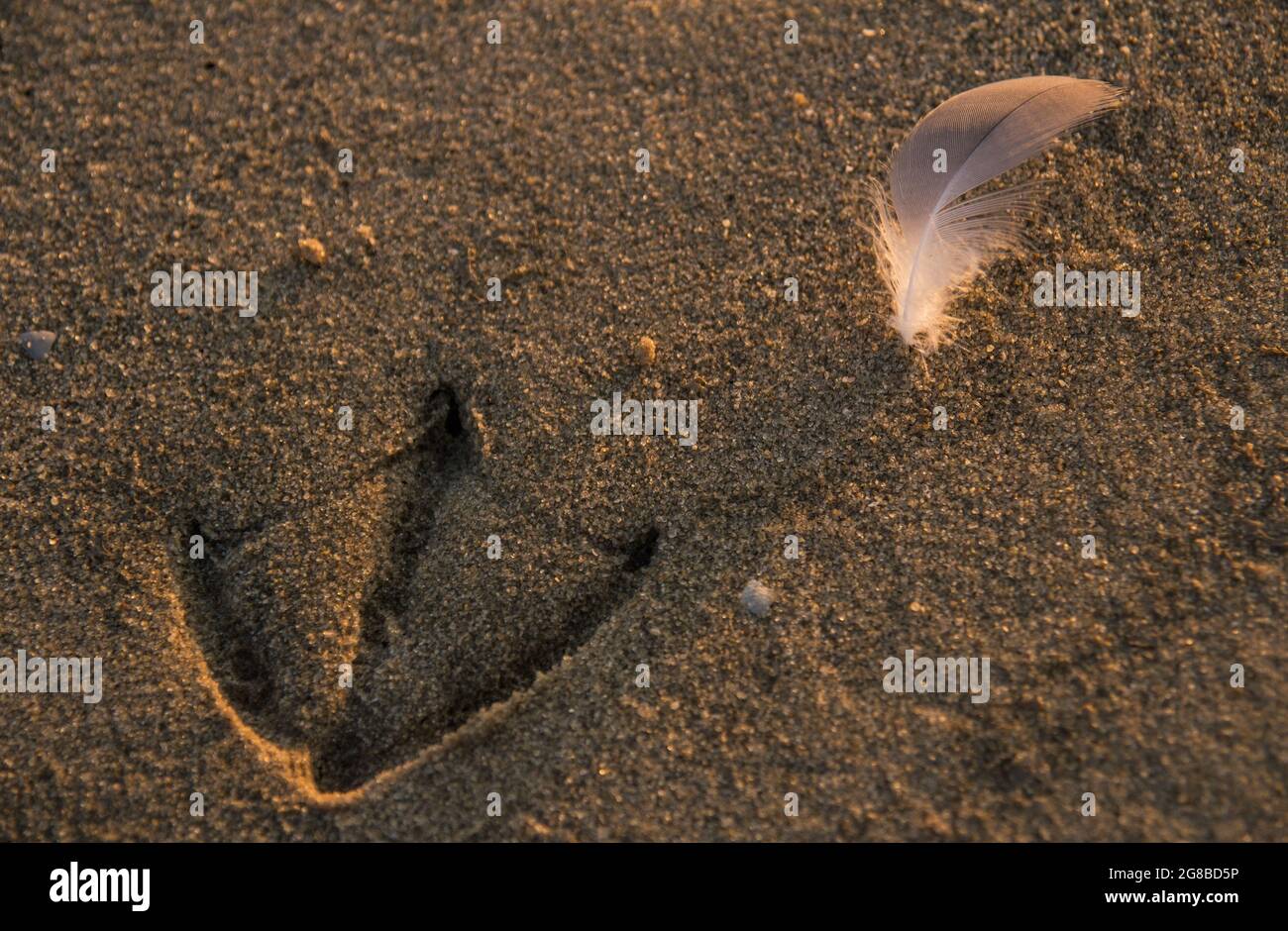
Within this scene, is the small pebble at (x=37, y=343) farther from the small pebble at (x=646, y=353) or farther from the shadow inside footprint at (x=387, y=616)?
the small pebble at (x=646, y=353)

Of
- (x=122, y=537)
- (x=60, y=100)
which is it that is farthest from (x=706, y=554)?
(x=60, y=100)

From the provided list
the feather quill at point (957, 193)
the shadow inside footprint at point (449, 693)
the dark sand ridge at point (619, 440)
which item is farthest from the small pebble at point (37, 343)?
the feather quill at point (957, 193)

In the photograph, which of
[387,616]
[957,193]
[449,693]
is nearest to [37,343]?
[387,616]

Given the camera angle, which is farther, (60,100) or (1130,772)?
Answer: (60,100)

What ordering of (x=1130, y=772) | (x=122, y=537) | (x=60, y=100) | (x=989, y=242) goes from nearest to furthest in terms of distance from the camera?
(x=1130, y=772), (x=122, y=537), (x=989, y=242), (x=60, y=100)

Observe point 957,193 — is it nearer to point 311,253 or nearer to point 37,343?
point 311,253

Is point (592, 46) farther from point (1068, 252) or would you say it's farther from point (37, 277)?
point (37, 277)
